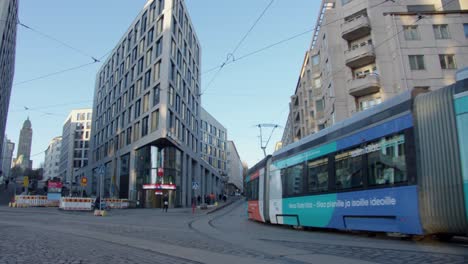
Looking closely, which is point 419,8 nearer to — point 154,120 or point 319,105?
point 319,105

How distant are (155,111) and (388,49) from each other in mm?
26591

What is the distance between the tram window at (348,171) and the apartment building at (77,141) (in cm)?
11021

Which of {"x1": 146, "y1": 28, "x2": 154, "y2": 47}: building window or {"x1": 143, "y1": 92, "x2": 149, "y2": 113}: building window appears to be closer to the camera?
{"x1": 143, "y1": 92, "x2": 149, "y2": 113}: building window

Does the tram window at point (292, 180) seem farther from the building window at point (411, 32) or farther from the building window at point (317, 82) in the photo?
the building window at point (317, 82)

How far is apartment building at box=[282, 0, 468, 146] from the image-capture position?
2886cm

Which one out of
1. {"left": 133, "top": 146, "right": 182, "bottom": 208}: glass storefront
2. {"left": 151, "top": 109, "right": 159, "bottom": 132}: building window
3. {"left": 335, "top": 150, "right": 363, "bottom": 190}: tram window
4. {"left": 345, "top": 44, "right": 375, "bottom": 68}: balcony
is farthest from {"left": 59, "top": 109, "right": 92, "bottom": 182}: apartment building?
{"left": 335, "top": 150, "right": 363, "bottom": 190}: tram window

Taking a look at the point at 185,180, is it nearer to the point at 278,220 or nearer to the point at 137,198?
the point at 137,198

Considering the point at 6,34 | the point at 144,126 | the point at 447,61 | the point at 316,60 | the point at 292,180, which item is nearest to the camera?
the point at 292,180

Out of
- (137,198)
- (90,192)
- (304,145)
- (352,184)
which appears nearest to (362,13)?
(304,145)

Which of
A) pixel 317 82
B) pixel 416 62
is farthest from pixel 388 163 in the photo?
pixel 317 82

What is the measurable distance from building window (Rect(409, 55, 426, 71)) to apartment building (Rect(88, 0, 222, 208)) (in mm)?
21655

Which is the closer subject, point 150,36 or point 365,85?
point 365,85

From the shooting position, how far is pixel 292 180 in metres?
14.1

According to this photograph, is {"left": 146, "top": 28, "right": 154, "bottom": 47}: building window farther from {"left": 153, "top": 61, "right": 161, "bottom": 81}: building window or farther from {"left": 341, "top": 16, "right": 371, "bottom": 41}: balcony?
{"left": 341, "top": 16, "right": 371, "bottom": 41}: balcony
